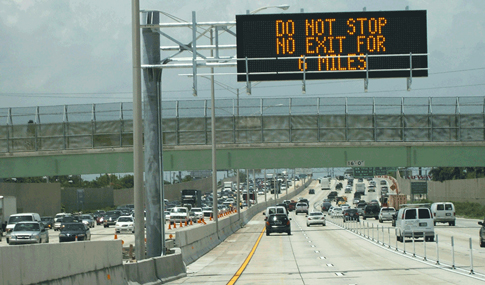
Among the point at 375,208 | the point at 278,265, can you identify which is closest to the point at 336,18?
the point at 278,265

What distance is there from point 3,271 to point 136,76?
10.3 meters

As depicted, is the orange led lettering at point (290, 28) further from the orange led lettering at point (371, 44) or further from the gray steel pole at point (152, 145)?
the gray steel pole at point (152, 145)

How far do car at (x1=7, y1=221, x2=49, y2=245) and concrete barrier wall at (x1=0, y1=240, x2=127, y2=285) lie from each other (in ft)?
86.6

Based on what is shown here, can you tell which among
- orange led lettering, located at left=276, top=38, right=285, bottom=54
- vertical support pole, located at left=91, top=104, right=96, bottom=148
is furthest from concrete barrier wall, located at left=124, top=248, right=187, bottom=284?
vertical support pole, located at left=91, top=104, right=96, bottom=148

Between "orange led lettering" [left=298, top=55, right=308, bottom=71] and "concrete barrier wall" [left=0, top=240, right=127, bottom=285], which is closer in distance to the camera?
"concrete barrier wall" [left=0, top=240, right=127, bottom=285]

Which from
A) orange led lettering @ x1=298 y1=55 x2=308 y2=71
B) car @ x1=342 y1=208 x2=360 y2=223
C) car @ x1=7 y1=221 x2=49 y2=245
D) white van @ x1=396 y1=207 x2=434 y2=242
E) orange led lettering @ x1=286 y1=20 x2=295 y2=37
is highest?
orange led lettering @ x1=286 y1=20 x2=295 y2=37

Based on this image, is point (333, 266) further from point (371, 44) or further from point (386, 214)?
point (386, 214)

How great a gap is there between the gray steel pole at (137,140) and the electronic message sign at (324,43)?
11.9 ft

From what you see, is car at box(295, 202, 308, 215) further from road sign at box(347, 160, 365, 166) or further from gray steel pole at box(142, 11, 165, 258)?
gray steel pole at box(142, 11, 165, 258)

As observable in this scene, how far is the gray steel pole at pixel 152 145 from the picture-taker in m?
22.7

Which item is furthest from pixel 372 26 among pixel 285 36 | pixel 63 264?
pixel 63 264

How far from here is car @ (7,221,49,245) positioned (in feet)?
131

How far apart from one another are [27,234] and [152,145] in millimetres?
20603

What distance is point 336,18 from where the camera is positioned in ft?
69.7
